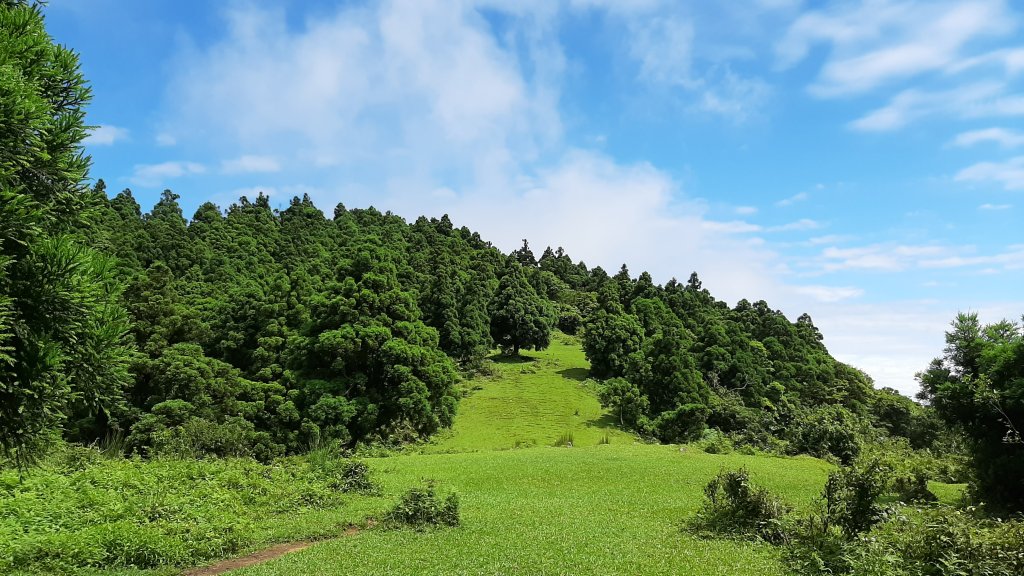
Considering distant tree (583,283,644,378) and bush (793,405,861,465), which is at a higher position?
distant tree (583,283,644,378)

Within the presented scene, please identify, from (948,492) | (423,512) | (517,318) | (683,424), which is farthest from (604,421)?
(423,512)

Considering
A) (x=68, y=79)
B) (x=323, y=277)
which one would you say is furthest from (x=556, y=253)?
(x=68, y=79)

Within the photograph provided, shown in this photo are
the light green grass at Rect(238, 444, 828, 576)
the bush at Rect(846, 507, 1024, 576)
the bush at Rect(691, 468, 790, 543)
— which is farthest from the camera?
the bush at Rect(691, 468, 790, 543)

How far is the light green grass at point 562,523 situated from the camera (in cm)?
1074

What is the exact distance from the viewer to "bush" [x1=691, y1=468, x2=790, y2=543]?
43.3 ft

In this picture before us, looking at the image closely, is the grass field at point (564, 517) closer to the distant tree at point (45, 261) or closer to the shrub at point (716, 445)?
the shrub at point (716, 445)

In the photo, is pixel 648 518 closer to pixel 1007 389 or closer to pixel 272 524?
pixel 272 524

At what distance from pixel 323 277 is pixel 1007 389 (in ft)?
148

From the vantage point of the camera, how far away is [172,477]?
16.4 metres

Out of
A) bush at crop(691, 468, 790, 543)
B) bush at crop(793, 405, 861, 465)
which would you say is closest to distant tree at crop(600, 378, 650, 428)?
bush at crop(793, 405, 861, 465)

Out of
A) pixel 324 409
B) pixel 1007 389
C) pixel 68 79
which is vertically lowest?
pixel 324 409

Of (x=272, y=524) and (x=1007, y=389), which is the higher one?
(x=1007, y=389)

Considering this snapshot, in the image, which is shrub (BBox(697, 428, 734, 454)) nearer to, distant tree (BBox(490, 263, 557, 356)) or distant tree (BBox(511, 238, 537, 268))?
distant tree (BBox(490, 263, 557, 356))

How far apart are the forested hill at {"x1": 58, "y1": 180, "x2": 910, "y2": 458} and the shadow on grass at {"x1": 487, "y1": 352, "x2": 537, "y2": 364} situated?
1587 mm
